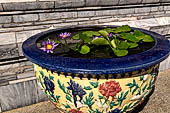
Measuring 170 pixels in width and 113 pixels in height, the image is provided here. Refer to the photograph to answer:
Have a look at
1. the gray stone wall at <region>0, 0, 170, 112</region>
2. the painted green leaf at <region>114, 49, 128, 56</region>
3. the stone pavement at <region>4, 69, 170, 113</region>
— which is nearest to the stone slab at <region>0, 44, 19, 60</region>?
the gray stone wall at <region>0, 0, 170, 112</region>

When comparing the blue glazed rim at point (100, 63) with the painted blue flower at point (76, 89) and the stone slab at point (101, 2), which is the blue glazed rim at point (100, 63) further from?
the stone slab at point (101, 2)

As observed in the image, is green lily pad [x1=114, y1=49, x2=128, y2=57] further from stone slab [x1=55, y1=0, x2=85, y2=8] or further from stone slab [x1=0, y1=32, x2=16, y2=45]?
stone slab [x1=0, y1=32, x2=16, y2=45]

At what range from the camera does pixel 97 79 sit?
1060mm

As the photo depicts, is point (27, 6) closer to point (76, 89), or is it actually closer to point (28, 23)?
point (28, 23)

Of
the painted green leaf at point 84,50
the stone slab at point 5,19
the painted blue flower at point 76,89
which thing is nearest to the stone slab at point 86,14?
the stone slab at point 5,19

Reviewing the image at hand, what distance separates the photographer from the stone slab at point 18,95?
188cm

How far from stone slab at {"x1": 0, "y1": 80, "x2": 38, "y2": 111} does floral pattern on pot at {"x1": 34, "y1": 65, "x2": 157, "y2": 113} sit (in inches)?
29.3

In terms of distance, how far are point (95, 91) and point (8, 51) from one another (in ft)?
3.52

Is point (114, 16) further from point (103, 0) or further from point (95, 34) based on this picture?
point (95, 34)

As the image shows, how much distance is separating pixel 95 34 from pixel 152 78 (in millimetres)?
577

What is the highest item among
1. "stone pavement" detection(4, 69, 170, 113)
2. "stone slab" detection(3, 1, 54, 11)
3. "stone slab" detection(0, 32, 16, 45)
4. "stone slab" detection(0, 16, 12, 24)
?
"stone slab" detection(3, 1, 54, 11)

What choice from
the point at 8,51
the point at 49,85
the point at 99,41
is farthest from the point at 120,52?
the point at 8,51

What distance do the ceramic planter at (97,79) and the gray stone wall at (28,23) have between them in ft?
2.02

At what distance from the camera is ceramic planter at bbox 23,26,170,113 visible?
1.03 metres
